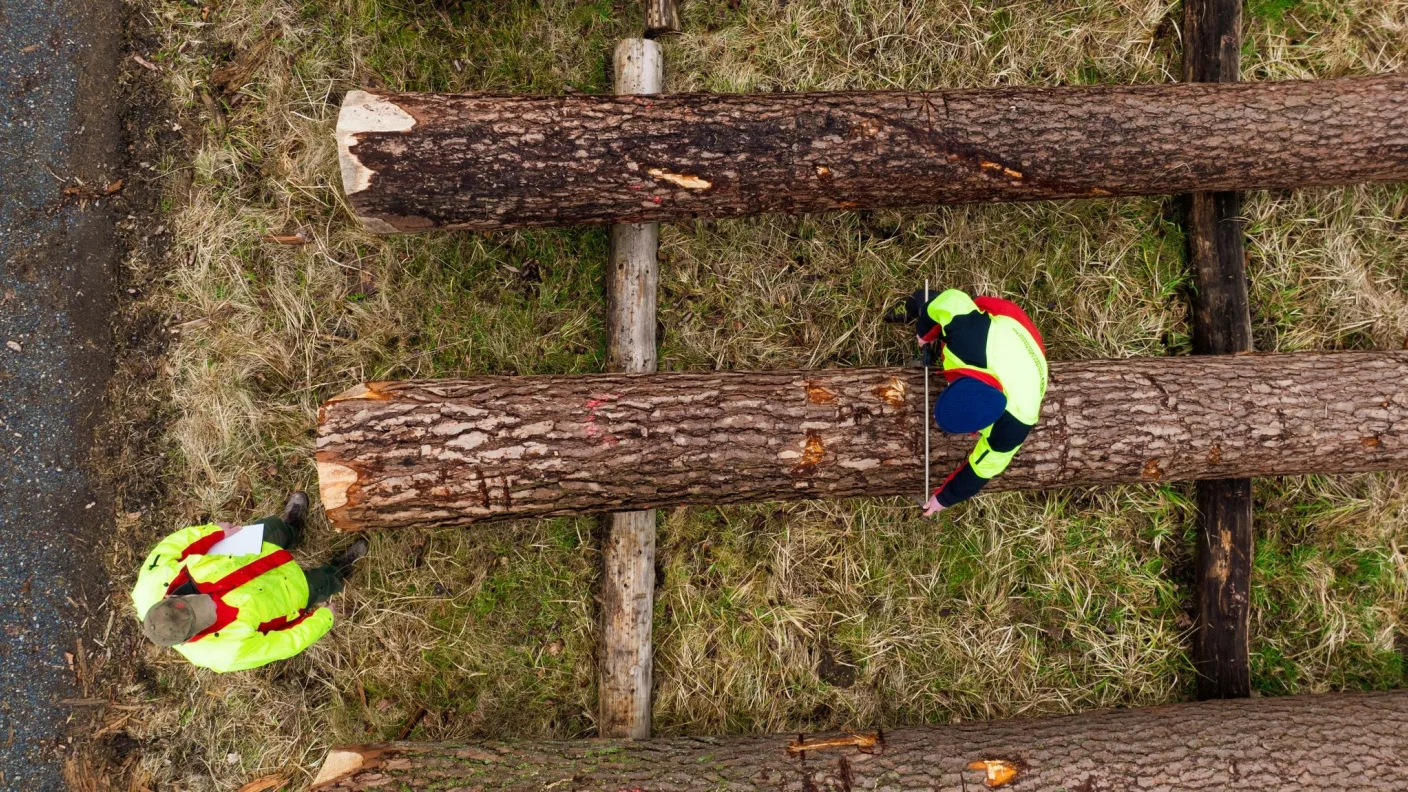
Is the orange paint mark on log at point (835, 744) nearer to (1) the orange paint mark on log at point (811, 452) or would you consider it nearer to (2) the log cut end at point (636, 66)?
(1) the orange paint mark on log at point (811, 452)

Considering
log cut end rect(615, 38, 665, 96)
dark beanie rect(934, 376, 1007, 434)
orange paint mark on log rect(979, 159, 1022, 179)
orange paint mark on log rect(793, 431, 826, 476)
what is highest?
log cut end rect(615, 38, 665, 96)

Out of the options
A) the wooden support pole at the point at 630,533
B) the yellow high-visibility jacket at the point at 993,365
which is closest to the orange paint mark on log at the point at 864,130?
the yellow high-visibility jacket at the point at 993,365

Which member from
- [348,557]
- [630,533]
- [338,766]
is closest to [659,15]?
[630,533]

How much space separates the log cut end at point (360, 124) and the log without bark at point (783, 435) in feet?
3.23

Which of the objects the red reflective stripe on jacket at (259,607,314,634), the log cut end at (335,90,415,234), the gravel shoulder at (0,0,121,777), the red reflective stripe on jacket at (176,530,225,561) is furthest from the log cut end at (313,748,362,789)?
the log cut end at (335,90,415,234)

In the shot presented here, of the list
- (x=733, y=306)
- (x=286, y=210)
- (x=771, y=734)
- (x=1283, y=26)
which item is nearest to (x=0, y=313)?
(x=286, y=210)

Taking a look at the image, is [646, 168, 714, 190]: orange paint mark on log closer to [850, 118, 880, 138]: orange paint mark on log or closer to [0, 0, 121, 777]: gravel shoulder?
[850, 118, 880, 138]: orange paint mark on log

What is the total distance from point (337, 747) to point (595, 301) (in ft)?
8.95

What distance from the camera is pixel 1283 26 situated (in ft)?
13.9

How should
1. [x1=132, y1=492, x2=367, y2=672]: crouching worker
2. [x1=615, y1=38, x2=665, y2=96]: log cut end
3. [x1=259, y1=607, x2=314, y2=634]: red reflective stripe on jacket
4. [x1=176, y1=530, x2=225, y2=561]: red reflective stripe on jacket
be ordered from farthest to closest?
1. [x1=615, y1=38, x2=665, y2=96]: log cut end
2. [x1=259, y1=607, x2=314, y2=634]: red reflective stripe on jacket
3. [x1=176, y1=530, x2=225, y2=561]: red reflective stripe on jacket
4. [x1=132, y1=492, x2=367, y2=672]: crouching worker

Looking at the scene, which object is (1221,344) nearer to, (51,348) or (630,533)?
(630,533)

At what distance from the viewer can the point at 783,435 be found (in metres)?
3.39

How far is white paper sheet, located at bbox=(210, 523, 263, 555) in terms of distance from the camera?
3.21 m

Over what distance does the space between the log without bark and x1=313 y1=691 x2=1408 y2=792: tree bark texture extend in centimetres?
127
